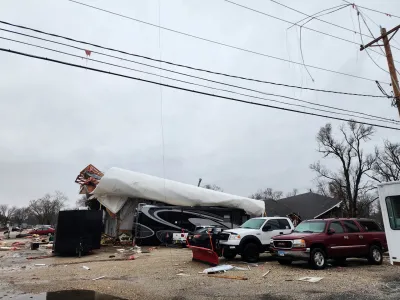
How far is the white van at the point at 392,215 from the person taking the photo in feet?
28.8

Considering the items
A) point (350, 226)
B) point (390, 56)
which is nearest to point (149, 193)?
point (350, 226)

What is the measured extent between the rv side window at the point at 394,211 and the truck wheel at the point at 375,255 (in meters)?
4.92

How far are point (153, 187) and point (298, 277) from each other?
1543 centimetres

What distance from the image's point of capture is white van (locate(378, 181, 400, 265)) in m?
8.77

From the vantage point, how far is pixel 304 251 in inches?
457

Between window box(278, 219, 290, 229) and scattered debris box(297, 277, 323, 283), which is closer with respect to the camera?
scattered debris box(297, 277, 323, 283)

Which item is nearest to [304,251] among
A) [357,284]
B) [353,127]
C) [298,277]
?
[298,277]

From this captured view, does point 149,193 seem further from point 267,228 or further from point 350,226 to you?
point 350,226

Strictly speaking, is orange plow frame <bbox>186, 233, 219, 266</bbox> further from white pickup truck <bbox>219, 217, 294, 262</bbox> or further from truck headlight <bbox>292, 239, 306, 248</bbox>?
truck headlight <bbox>292, 239, 306, 248</bbox>

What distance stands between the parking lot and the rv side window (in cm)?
157

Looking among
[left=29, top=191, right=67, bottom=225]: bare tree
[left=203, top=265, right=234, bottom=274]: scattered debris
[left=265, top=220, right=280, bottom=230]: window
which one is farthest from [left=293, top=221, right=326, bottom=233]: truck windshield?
[left=29, top=191, right=67, bottom=225]: bare tree

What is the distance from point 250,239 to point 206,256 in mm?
1923

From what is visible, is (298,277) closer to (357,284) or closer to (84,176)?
(357,284)

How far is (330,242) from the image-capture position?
12227 millimetres
